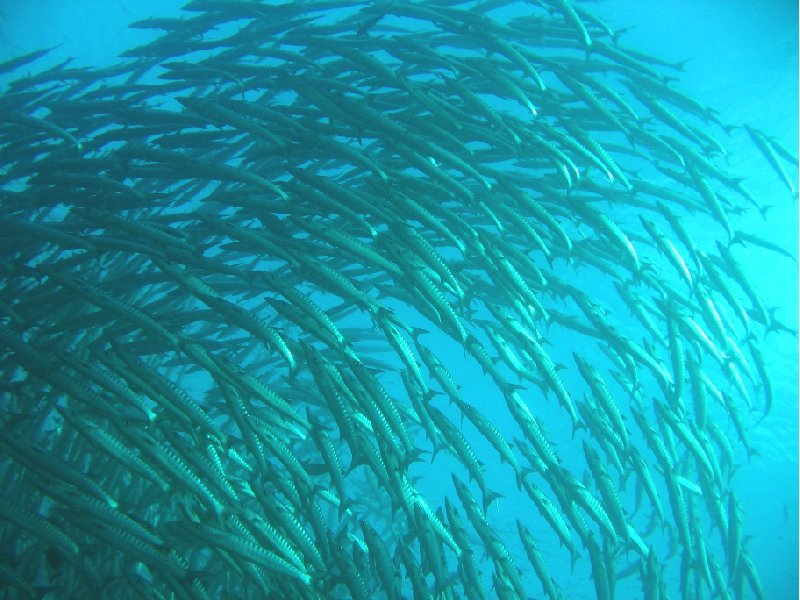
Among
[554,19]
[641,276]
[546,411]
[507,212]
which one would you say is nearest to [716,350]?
[641,276]

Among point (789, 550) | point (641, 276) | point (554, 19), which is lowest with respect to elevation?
point (641, 276)

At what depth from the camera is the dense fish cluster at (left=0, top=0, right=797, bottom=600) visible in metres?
3.24

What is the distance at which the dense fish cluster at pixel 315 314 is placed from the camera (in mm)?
3238

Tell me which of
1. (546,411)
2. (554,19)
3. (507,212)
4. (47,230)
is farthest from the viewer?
(546,411)

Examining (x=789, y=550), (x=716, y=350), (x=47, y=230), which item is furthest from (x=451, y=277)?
(x=789, y=550)

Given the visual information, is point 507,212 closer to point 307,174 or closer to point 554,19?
point 307,174

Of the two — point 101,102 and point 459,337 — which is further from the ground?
point 101,102

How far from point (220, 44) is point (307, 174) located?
2.64 metres

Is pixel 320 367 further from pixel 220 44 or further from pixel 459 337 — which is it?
pixel 220 44

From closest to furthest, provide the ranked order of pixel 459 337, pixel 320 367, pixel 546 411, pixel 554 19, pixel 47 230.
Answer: pixel 320 367
pixel 47 230
pixel 459 337
pixel 554 19
pixel 546 411

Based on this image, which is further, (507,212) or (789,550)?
(789,550)

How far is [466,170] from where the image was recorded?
441 centimetres

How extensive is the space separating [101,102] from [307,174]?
258 cm

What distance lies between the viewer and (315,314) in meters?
3.63
